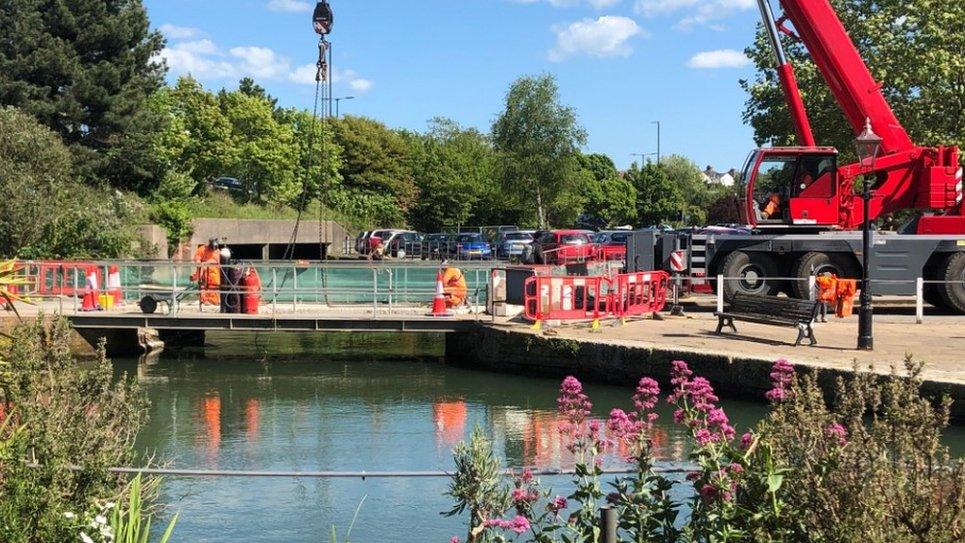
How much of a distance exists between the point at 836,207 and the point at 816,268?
159 centimetres

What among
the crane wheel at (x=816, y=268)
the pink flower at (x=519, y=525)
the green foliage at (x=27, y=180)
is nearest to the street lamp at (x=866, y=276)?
the crane wheel at (x=816, y=268)

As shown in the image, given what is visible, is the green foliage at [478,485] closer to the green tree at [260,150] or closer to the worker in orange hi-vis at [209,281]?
the worker in orange hi-vis at [209,281]

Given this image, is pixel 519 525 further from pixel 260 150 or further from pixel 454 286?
pixel 260 150

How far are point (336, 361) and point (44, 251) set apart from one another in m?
16.7

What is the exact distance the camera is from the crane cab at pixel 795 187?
2223 centimetres

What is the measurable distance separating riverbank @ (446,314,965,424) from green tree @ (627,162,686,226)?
6422 cm

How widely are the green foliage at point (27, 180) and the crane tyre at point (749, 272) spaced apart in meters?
21.1

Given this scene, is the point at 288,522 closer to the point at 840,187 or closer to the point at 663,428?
the point at 663,428

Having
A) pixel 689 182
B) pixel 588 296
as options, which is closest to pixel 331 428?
pixel 588 296

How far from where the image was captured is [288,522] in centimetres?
956

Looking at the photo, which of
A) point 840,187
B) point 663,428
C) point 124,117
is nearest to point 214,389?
point 663,428

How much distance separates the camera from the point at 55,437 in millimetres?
5406

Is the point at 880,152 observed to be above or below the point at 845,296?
above

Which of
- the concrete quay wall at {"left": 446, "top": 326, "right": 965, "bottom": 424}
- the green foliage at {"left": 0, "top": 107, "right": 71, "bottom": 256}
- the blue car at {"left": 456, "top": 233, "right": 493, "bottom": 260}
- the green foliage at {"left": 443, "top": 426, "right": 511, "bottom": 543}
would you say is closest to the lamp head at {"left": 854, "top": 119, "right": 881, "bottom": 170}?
the concrete quay wall at {"left": 446, "top": 326, "right": 965, "bottom": 424}
